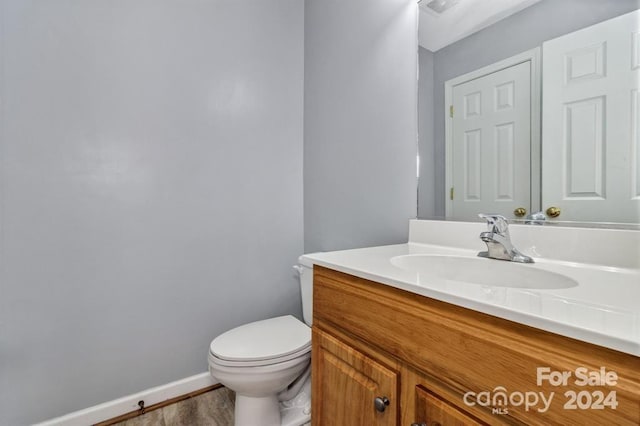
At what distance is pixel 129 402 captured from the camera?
4.41 feet

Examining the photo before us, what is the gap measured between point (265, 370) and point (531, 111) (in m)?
1.27

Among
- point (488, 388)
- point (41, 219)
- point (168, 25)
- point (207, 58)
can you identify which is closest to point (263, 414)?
point (488, 388)

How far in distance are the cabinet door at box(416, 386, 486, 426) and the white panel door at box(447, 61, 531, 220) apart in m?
0.65

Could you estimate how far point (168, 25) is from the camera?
144 cm

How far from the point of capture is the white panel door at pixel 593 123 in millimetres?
708

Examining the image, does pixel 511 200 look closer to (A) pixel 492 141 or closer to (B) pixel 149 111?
(A) pixel 492 141

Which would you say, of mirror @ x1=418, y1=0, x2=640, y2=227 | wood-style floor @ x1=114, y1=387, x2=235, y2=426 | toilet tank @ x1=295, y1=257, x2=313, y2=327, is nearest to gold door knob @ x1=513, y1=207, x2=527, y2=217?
mirror @ x1=418, y1=0, x2=640, y2=227

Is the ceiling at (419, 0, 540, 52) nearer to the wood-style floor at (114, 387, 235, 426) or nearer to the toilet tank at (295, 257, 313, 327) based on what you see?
the toilet tank at (295, 257, 313, 327)

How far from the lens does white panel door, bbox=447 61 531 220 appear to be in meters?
0.91

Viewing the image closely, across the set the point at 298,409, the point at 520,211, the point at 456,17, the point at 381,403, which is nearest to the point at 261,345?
the point at 298,409

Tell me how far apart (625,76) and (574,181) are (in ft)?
0.88

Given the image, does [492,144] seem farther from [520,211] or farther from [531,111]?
[520,211]

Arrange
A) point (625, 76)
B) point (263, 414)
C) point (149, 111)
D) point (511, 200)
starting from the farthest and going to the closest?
point (149, 111) < point (263, 414) < point (511, 200) < point (625, 76)

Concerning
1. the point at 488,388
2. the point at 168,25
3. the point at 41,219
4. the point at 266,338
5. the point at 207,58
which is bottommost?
the point at 266,338
